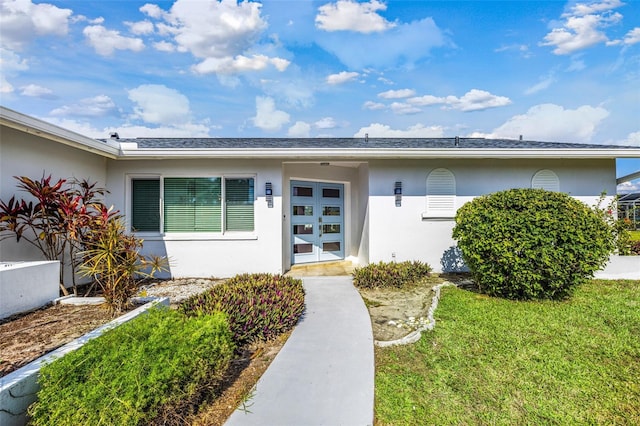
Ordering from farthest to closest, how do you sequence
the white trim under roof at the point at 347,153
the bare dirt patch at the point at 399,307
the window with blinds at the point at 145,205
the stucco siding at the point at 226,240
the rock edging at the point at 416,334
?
the window with blinds at the point at 145,205, the stucco siding at the point at 226,240, the white trim under roof at the point at 347,153, the bare dirt patch at the point at 399,307, the rock edging at the point at 416,334

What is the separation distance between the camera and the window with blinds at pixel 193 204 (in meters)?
7.72

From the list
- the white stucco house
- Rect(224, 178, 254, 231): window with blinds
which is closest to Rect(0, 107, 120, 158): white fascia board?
the white stucco house

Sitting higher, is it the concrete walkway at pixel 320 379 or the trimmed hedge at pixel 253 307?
the trimmed hedge at pixel 253 307

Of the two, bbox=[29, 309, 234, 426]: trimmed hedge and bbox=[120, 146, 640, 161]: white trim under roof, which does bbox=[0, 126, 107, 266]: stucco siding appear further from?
bbox=[29, 309, 234, 426]: trimmed hedge

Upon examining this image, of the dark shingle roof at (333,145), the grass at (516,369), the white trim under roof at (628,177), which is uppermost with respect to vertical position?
the dark shingle roof at (333,145)

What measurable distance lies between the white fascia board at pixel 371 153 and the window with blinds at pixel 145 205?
0.86 m

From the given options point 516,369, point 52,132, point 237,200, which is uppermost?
point 52,132

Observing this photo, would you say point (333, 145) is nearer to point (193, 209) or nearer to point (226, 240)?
point (226, 240)

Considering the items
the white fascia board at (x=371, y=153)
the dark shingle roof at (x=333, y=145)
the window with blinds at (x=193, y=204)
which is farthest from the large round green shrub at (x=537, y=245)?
the window with blinds at (x=193, y=204)

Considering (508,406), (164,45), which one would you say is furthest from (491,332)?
(164,45)

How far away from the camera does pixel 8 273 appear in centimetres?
393

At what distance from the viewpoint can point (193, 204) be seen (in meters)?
7.73

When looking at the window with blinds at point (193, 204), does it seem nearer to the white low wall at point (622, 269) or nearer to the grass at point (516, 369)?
the grass at point (516, 369)

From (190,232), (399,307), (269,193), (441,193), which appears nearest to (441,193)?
(441,193)
